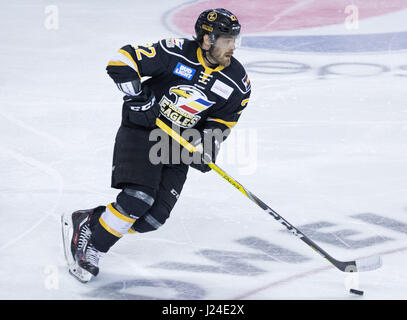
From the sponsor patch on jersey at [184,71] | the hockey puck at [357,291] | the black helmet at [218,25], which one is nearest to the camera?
the hockey puck at [357,291]

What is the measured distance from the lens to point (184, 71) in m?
4.07

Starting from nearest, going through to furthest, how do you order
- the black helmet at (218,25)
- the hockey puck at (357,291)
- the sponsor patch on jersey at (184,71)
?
the hockey puck at (357,291), the black helmet at (218,25), the sponsor patch on jersey at (184,71)

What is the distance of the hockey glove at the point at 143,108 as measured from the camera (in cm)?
390

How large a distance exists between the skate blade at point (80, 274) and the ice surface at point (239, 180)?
0.11 ft

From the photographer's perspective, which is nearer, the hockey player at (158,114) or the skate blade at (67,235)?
the hockey player at (158,114)

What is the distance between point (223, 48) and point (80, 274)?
50.5 inches

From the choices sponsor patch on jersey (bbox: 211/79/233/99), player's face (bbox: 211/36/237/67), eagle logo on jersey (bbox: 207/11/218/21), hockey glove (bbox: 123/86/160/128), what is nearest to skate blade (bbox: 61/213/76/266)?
hockey glove (bbox: 123/86/160/128)

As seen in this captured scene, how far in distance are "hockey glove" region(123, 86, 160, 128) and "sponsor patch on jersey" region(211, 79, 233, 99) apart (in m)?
0.32

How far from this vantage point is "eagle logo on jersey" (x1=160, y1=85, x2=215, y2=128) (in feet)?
13.4

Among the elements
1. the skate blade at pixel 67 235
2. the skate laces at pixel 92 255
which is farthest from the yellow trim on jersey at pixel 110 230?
the skate blade at pixel 67 235

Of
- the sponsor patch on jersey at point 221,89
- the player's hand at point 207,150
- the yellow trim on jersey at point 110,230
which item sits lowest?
the yellow trim on jersey at point 110,230

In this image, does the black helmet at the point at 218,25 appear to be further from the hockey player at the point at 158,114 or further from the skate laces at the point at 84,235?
the skate laces at the point at 84,235

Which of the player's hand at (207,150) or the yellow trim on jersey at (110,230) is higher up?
the player's hand at (207,150)

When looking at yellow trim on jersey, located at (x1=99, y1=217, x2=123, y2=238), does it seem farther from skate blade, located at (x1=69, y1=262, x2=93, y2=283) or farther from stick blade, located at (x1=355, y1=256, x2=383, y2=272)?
stick blade, located at (x1=355, y1=256, x2=383, y2=272)
